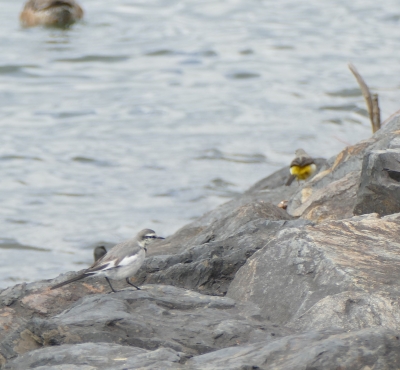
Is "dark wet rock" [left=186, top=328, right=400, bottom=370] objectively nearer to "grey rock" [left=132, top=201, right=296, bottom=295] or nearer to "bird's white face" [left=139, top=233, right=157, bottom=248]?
"grey rock" [left=132, top=201, right=296, bottom=295]

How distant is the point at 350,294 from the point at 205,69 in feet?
50.8

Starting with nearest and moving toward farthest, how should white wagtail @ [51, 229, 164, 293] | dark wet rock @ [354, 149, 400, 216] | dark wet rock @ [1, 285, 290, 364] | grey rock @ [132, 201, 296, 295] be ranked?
dark wet rock @ [1, 285, 290, 364], white wagtail @ [51, 229, 164, 293], grey rock @ [132, 201, 296, 295], dark wet rock @ [354, 149, 400, 216]

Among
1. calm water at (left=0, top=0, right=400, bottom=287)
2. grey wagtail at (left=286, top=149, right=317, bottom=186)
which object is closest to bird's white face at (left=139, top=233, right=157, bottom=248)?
calm water at (left=0, top=0, right=400, bottom=287)

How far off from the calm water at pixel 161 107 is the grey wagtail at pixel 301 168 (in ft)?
6.49

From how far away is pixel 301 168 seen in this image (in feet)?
33.0

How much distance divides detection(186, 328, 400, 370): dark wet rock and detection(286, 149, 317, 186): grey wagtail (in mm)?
6273

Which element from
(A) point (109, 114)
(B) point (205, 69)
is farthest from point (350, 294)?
(B) point (205, 69)

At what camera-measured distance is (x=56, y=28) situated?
78.6 feet

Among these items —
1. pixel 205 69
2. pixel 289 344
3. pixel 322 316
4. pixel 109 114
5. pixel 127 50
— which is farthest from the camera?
pixel 127 50

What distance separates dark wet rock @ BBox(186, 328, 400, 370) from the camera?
347cm

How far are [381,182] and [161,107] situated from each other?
1144 cm

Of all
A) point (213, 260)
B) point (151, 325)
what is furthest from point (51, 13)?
→ point (151, 325)

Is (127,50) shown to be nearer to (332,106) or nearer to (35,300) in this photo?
(332,106)

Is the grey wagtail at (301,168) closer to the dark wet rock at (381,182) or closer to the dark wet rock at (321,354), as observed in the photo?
the dark wet rock at (381,182)
